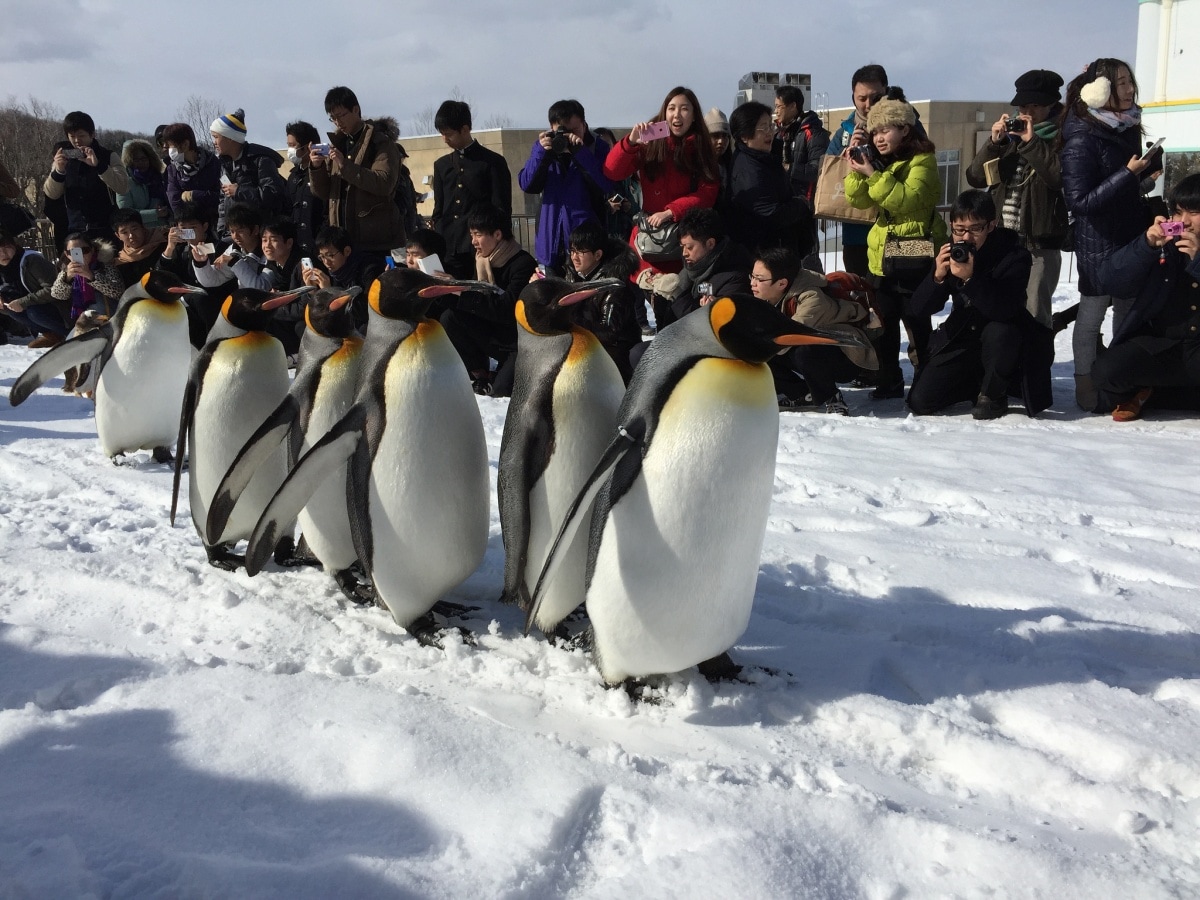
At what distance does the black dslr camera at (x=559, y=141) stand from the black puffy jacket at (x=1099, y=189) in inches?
106

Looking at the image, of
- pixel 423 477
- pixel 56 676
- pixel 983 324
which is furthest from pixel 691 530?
pixel 983 324

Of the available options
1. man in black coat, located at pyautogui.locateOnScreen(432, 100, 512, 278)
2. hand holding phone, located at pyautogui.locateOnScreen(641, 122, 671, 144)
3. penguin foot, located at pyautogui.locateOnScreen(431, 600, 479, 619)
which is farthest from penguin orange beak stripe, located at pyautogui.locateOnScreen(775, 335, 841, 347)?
man in black coat, located at pyautogui.locateOnScreen(432, 100, 512, 278)

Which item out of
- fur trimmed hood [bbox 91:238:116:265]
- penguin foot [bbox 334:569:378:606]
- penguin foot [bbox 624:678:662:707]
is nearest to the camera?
penguin foot [bbox 624:678:662:707]

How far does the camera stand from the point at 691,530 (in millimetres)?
2098

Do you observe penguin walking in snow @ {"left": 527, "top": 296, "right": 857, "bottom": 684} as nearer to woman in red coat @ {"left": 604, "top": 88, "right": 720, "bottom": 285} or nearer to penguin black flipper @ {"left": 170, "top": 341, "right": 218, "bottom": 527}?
penguin black flipper @ {"left": 170, "top": 341, "right": 218, "bottom": 527}

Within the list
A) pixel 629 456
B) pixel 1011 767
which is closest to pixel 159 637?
pixel 629 456

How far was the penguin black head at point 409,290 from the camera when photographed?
2466 mm

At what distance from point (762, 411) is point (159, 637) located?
168 cm

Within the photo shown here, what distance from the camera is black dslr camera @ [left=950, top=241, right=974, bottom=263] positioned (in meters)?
4.90

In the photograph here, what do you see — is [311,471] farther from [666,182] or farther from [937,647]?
[666,182]

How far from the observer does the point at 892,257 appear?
543 centimetres

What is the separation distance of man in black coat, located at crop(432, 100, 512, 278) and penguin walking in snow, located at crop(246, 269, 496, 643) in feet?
12.0

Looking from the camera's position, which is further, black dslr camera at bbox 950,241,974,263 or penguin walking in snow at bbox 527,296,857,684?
black dslr camera at bbox 950,241,974,263

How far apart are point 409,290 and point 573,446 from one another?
1.93 ft
